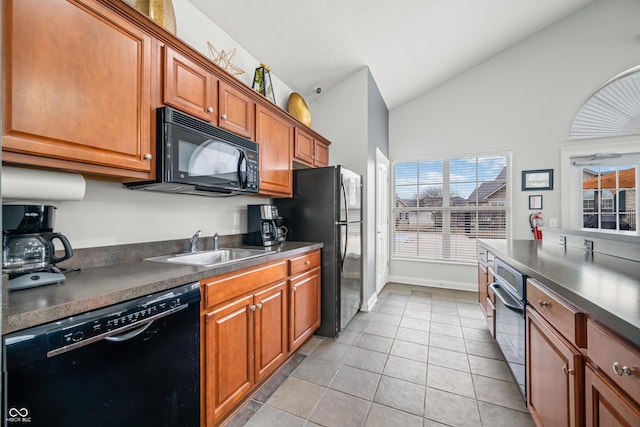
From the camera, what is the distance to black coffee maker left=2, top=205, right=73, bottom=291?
3.26 feet

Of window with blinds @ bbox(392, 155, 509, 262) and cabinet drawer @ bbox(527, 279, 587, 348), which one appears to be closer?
cabinet drawer @ bbox(527, 279, 587, 348)

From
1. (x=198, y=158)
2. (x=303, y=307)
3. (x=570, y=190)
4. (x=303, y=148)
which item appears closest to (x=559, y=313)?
(x=303, y=307)

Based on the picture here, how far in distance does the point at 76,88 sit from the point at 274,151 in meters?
1.41

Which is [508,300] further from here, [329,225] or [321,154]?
[321,154]

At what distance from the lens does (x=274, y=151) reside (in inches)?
93.9

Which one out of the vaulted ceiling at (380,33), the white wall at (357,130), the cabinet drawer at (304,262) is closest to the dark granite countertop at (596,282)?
the cabinet drawer at (304,262)

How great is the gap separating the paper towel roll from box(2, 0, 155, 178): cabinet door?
8cm

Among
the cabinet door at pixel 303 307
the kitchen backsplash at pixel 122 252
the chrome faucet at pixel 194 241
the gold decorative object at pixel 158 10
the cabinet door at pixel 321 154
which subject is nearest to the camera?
the kitchen backsplash at pixel 122 252

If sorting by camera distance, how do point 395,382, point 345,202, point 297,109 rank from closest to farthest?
1. point 395,382
2. point 345,202
3. point 297,109

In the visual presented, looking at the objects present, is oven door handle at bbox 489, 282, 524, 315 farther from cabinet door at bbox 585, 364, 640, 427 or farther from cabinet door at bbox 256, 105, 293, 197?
cabinet door at bbox 256, 105, 293, 197

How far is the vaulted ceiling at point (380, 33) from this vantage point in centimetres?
229

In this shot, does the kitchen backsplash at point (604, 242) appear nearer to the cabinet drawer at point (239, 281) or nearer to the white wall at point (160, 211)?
the cabinet drawer at point (239, 281)

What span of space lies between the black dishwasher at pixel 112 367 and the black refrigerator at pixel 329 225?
1418 millimetres

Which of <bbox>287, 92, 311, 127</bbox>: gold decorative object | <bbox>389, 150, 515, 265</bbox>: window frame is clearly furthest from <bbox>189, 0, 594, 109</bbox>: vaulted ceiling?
<bbox>389, 150, 515, 265</bbox>: window frame
